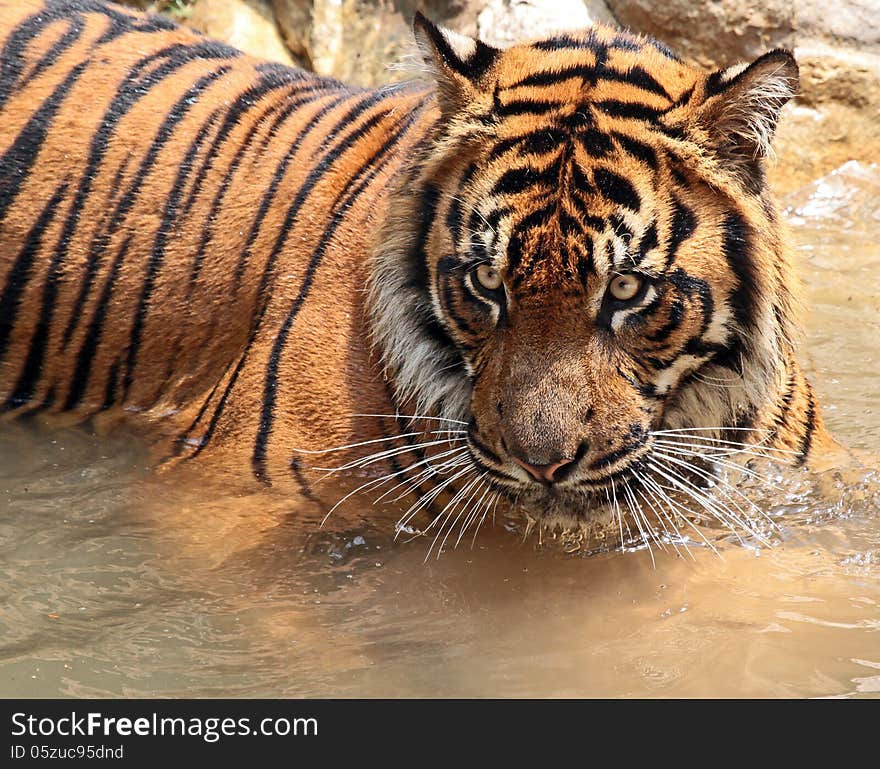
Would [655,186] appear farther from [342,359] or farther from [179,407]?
[179,407]

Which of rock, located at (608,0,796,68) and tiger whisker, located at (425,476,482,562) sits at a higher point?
rock, located at (608,0,796,68)

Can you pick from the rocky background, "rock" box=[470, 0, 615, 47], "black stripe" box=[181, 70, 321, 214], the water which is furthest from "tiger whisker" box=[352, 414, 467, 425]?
"rock" box=[470, 0, 615, 47]

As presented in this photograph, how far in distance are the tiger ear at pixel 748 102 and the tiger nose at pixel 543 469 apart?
0.67 meters

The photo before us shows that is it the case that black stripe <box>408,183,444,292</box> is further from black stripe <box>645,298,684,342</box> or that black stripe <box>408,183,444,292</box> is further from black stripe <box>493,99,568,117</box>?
black stripe <box>645,298,684,342</box>

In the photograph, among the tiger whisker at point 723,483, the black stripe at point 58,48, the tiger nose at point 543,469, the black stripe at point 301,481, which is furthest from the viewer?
the black stripe at point 58,48

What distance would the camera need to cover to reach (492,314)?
Answer: 239cm

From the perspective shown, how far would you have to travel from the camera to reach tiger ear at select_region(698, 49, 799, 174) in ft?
7.47

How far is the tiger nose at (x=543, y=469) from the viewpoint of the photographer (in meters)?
2.22

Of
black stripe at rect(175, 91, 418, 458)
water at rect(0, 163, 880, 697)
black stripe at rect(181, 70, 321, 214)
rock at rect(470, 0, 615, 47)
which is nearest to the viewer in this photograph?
water at rect(0, 163, 880, 697)

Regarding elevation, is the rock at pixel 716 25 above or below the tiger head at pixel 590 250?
above

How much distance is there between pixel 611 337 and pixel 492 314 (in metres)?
0.24

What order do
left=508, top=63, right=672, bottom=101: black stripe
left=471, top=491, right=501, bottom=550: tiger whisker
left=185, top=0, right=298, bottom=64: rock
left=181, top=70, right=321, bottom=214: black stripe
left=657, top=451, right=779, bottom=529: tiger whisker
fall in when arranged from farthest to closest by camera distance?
left=185, top=0, right=298, bottom=64: rock
left=181, top=70, right=321, bottom=214: black stripe
left=471, top=491, right=501, bottom=550: tiger whisker
left=657, top=451, right=779, bottom=529: tiger whisker
left=508, top=63, right=672, bottom=101: black stripe

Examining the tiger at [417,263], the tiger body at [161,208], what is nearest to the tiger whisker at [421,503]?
the tiger at [417,263]

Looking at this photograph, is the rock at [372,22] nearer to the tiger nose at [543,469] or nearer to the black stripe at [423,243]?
the black stripe at [423,243]
